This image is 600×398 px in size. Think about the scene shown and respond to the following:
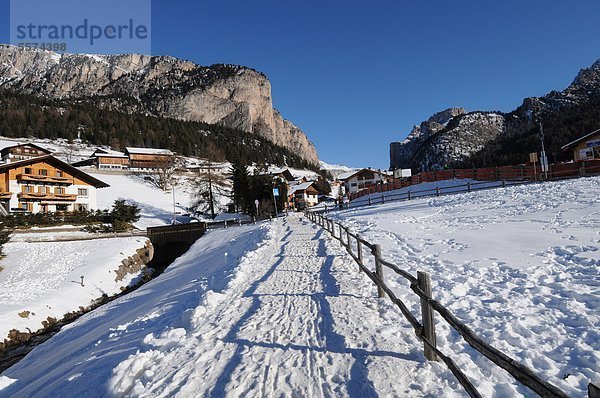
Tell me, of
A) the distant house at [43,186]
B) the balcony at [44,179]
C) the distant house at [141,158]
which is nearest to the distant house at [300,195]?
the distant house at [43,186]

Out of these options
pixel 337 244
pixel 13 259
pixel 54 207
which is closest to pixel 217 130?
pixel 54 207

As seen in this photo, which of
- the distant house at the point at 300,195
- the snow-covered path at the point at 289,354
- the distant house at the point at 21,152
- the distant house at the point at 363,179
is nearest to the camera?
the snow-covered path at the point at 289,354

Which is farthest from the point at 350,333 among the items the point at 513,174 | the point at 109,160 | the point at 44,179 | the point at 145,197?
the point at 109,160

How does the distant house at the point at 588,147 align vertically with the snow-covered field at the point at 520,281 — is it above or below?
above

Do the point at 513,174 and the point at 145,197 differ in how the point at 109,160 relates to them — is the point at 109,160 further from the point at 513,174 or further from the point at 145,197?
the point at 513,174

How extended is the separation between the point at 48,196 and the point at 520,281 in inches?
2070

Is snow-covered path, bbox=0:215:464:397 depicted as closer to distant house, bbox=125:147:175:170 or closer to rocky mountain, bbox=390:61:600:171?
rocky mountain, bbox=390:61:600:171

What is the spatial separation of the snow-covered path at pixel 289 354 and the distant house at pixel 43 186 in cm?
4582

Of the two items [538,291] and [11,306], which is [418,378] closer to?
[538,291]

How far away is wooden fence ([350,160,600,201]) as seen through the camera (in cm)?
2680

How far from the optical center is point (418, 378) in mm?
4070

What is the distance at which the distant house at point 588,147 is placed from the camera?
3591 cm

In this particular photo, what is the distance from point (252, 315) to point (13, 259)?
1049 inches

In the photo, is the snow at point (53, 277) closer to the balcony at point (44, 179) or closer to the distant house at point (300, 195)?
the balcony at point (44, 179)
